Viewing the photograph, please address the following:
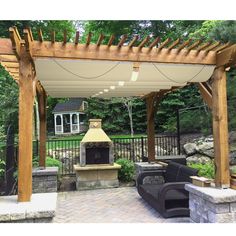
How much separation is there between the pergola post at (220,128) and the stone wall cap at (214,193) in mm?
187

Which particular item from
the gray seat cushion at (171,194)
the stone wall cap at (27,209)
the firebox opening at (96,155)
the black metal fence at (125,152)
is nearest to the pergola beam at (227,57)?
the gray seat cushion at (171,194)

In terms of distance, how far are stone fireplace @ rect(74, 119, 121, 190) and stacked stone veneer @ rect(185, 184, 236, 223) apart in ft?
13.5

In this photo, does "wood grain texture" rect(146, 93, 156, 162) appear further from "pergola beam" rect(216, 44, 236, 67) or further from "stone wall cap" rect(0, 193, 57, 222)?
"stone wall cap" rect(0, 193, 57, 222)

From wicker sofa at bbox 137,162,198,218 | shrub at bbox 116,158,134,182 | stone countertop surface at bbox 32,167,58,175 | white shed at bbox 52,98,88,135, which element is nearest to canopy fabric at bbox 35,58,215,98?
wicker sofa at bbox 137,162,198,218

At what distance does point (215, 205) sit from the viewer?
375cm

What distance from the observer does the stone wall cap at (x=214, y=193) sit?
12.2ft

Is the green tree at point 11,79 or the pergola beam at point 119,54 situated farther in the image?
the green tree at point 11,79

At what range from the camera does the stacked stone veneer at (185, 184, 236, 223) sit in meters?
3.75

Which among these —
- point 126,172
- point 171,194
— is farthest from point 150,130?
point 171,194

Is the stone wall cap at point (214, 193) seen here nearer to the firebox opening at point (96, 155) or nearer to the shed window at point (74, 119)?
the firebox opening at point (96, 155)

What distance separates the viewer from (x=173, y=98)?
53.9 feet
